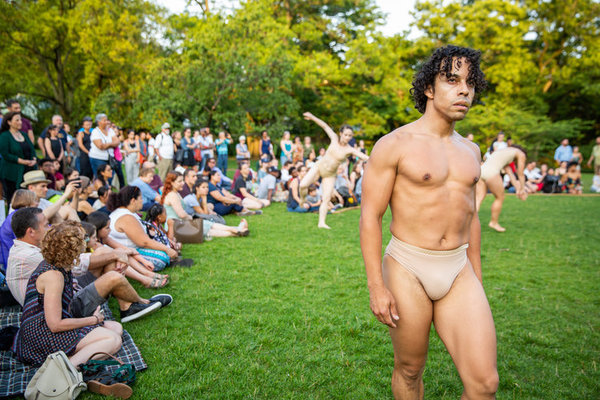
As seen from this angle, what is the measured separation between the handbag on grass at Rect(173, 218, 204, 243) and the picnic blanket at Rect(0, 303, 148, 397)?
3.60m

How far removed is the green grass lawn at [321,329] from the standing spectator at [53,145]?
5.34 metres

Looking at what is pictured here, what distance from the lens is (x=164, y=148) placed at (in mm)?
13258

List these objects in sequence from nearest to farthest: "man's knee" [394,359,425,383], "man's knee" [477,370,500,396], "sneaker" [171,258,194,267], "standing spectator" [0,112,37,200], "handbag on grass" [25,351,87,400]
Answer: "man's knee" [477,370,500,396]
"man's knee" [394,359,425,383]
"handbag on grass" [25,351,87,400]
"sneaker" [171,258,194,267]
"standing spectator" [0,112,37,200]

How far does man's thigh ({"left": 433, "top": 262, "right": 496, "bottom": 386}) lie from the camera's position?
2.21 metres

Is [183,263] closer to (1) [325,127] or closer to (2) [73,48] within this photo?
(1) [325,127]

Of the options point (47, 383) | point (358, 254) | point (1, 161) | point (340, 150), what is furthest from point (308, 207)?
point (47, 383)

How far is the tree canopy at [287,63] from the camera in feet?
75.0

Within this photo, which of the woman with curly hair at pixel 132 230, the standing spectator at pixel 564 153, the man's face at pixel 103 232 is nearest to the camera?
the man's face at pixel 103 232

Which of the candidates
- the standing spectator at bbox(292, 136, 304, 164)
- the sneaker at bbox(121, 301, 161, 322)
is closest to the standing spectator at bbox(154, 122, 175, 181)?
the standing spectator at bbox(292, 136, 304, 164)

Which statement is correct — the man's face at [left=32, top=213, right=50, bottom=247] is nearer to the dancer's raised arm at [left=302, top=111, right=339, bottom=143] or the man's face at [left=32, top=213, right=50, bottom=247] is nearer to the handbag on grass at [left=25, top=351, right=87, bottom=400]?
A: the handbag on grass at [left=25, top=351, right=87, bottom=400]

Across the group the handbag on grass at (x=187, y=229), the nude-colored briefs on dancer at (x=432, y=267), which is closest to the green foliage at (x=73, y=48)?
the handbag on grass at (x=187, y=229)

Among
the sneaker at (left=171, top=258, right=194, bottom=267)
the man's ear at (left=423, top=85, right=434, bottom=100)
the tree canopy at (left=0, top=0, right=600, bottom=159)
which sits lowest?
the sneaker at (left=171, top=258, right=194, bottom=267)

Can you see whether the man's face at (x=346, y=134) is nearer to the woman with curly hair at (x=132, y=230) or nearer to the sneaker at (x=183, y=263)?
the sneaker at (x=183, y=263)

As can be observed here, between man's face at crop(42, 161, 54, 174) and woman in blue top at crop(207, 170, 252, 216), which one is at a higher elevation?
man's face at crop(42, 161, 54, 174)
